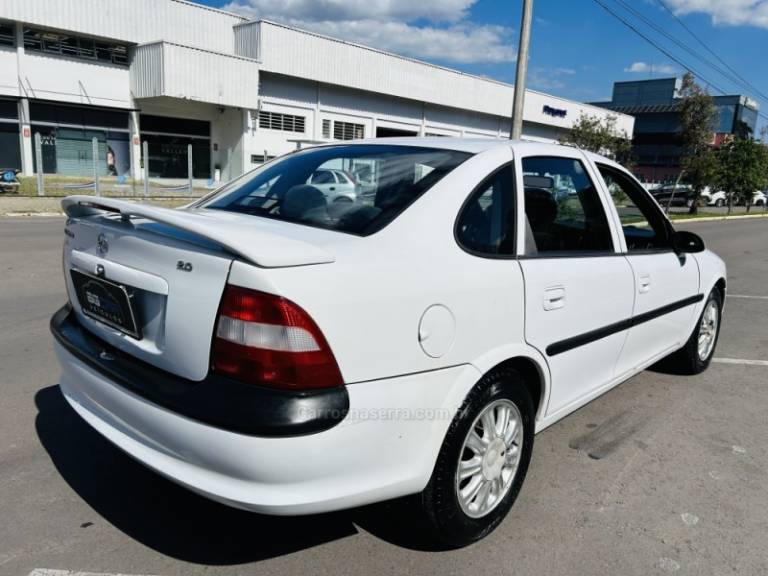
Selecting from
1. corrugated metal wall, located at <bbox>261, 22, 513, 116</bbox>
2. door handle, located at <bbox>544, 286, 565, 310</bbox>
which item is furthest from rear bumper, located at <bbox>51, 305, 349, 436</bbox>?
corrugated metal wall, located at <bbox>261, 22, 513, 116</bbox>

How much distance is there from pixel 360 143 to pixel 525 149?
0.94 metres

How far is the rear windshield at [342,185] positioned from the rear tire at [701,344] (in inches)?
120

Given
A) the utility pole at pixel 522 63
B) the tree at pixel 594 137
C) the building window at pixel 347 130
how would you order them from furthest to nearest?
1. the building window at pixel 347 130
2. the tree at pixel 594 137
3. the utility pole at pixel 522 63

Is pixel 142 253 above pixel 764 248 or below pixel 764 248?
above

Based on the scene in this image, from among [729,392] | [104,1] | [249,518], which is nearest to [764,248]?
[729,392]

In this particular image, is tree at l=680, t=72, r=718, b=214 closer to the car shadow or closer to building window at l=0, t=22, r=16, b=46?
building window at l=0, t=22, r=16, b=46

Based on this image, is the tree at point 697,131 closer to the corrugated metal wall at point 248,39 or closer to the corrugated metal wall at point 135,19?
the corrugated metal wall at point 248,39

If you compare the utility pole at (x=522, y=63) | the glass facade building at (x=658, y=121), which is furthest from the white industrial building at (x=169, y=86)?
the glass facade building at (x=658, y=121)

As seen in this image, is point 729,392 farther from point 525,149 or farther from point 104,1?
point 104,1

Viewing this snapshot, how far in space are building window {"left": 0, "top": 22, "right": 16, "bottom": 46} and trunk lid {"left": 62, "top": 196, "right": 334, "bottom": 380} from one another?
28281mm

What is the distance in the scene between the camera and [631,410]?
4.31m

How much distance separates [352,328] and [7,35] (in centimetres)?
2958

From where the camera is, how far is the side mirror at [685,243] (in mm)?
4203

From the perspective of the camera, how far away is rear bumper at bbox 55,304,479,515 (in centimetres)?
203
